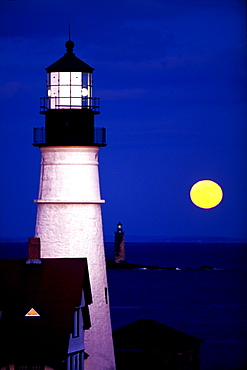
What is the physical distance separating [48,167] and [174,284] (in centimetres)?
9036

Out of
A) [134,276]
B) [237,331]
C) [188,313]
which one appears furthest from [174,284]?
[237,331]

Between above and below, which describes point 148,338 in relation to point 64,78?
below

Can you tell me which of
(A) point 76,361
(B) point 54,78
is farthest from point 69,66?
(A) point 76,361

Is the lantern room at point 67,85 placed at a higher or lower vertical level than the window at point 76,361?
higher

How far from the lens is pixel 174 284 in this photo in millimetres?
116188

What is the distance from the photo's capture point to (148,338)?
30531 millimetres

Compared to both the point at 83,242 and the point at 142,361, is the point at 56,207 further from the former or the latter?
the point at 142,361

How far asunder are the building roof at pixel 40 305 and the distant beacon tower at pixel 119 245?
100113 millimetres

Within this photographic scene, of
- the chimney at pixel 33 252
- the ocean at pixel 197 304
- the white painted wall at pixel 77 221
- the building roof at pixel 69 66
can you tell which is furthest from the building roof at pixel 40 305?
the ocean at pixel 197 304

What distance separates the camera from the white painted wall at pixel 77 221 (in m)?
26.7

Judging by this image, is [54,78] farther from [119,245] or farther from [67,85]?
[119,245]

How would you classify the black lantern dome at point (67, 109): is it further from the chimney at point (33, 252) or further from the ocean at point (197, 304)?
the ocean at point (197, 304)

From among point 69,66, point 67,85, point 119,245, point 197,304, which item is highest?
point 69,66

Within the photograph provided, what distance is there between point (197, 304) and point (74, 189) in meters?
61.0
